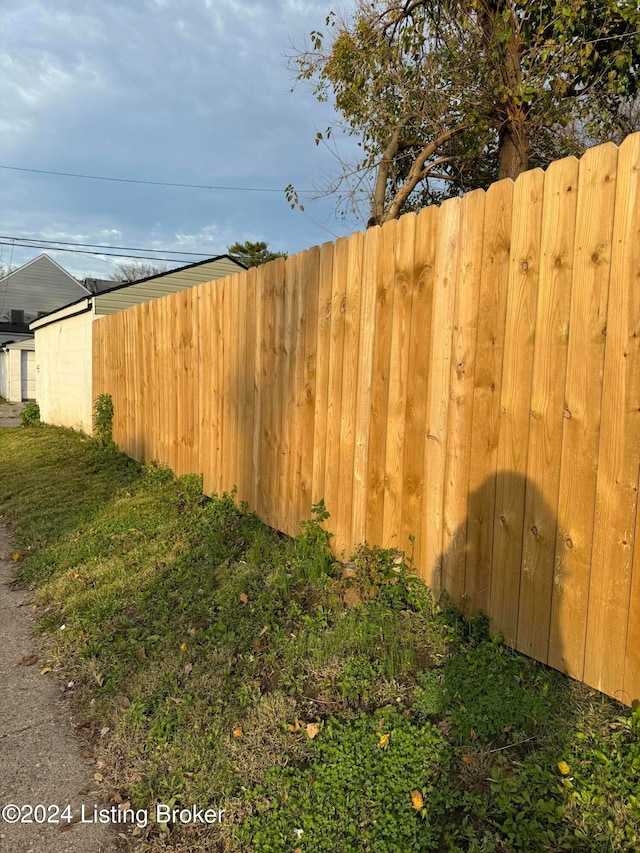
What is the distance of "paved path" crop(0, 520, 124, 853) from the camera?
2047 millimetres

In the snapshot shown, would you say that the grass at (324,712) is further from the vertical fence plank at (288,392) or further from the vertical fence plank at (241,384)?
the vertical fence plank at (241,384)

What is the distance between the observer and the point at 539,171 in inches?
97.4

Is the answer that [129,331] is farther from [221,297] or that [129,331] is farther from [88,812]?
[88,812]

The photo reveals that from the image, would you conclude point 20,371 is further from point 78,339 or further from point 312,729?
point 312,729

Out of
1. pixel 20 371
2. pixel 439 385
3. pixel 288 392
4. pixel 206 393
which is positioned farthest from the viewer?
pixel 20 371

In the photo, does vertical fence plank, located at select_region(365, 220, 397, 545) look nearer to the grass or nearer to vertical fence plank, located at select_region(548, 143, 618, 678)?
the grass

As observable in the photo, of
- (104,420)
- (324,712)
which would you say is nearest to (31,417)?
(104,420)

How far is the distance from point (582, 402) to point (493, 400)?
0.46m

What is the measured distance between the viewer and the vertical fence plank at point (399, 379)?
3.23 m

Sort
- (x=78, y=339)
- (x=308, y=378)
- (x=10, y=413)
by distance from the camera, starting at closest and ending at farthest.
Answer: (x=308, y=378) < (x=78, y=339) < (x=10, y=413)

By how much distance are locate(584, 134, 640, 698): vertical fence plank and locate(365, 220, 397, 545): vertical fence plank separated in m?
1.38

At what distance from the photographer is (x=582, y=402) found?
2307mm

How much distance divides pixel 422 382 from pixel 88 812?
244 centimetres

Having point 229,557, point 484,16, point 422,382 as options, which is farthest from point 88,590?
point 484,16
